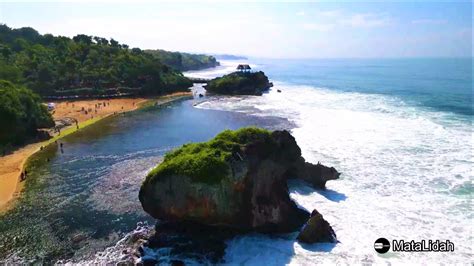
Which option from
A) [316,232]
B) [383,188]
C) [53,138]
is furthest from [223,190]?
[53,138]

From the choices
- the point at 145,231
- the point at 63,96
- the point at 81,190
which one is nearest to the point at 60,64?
the point at 63,96

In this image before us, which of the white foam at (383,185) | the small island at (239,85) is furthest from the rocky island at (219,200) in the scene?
the small island at (239,85)

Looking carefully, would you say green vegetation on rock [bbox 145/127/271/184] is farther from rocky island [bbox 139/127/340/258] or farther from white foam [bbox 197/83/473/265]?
white foam [bbox 197/83/473/265]

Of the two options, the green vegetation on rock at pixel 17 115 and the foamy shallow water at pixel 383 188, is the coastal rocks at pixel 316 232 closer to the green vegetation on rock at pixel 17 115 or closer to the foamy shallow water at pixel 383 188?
the foamy shallow water at pixel 383 188

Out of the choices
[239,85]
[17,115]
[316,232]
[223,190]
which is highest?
[239,85]

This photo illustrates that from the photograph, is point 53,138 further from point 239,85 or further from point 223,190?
point 239,85

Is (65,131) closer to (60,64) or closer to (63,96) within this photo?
(63,96)
